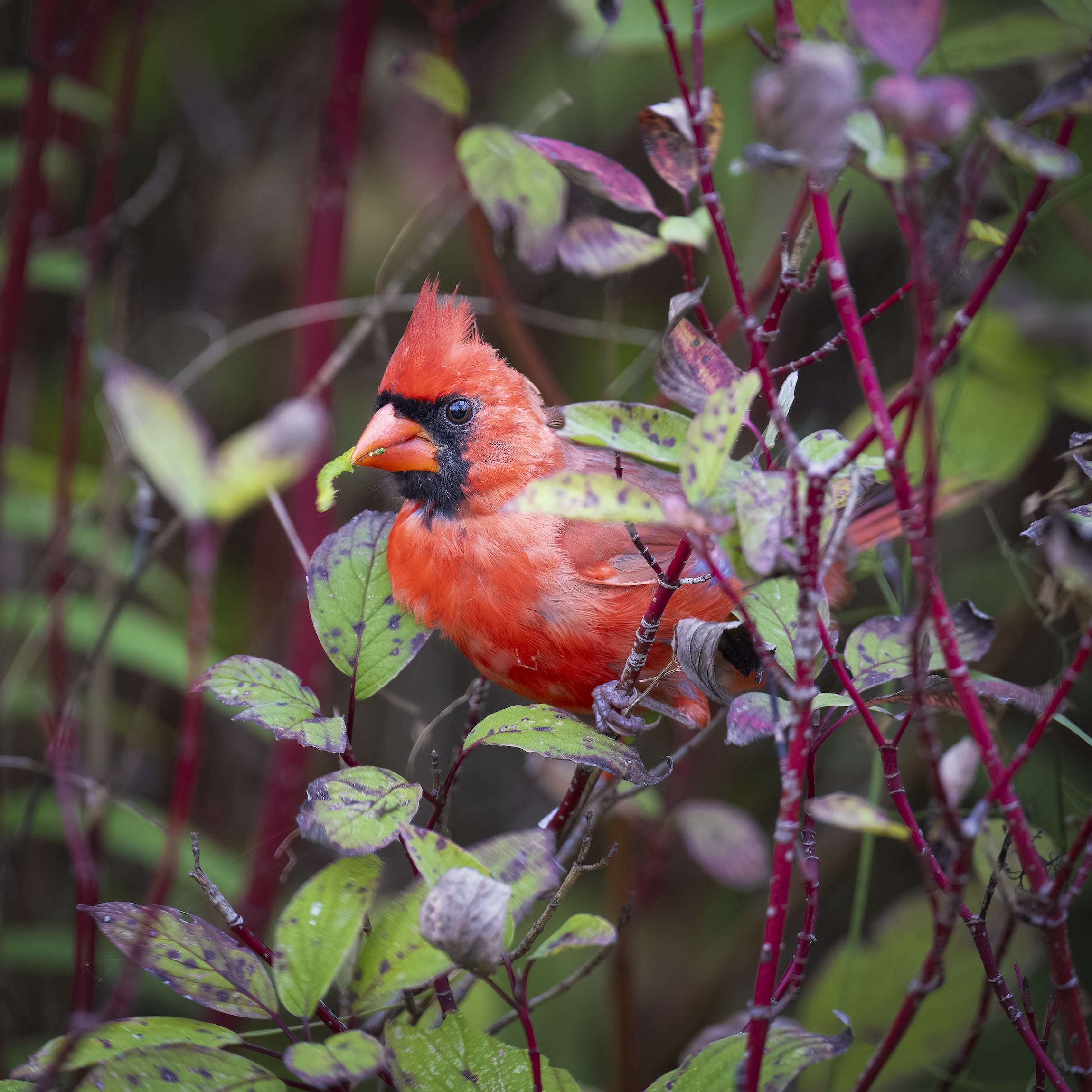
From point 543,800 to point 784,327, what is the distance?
1.11 meters

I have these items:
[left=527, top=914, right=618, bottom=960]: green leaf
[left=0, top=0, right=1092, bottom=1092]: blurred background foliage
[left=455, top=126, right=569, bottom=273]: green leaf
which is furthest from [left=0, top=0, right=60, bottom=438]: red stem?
[left=527, top=914, right=618, bottom=960]: green leaf

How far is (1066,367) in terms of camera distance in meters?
1.36

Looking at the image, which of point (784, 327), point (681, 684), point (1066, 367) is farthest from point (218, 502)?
point (784, 327)

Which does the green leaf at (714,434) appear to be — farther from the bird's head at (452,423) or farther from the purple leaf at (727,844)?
the purple leaf at (727,844)

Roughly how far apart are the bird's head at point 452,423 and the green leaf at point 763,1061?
0.71m

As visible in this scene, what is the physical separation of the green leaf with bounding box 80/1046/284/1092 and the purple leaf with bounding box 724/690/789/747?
12.7 inches

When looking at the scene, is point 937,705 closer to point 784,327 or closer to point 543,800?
point 784,327

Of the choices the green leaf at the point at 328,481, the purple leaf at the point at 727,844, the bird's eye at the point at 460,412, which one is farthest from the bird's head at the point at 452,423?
the purple leaf at the point at 727,844

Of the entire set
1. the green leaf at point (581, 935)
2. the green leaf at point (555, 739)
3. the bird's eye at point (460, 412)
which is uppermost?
the bird's eye at point (460, 412)

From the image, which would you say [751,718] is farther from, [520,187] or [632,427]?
[520,187]

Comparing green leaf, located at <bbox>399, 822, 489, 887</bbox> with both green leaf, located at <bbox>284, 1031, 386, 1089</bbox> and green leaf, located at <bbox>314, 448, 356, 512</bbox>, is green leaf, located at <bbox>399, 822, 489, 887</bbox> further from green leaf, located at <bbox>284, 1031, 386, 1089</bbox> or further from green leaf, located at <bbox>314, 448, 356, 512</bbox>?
green leaf, located at <bbox>314, 448, 356, 512</bbox>

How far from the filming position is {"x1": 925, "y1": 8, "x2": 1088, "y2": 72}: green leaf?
104cm

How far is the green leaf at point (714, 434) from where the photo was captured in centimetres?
49

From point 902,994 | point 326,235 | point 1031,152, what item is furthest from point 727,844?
point 326,235
